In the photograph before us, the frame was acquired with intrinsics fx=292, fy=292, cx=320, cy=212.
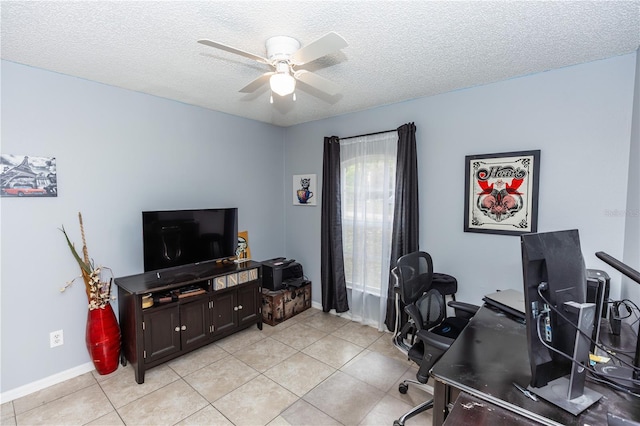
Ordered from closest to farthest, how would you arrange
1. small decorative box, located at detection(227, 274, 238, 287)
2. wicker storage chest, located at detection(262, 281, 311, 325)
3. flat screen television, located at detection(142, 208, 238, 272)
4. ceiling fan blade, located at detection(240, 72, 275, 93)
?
ceiling fan blade, located at detection(240, 72, 275, 93)
flat screen television, located at detection(142, 208, 238, 272)
small decorative box, located at detection(227, 274, 238, 287)
wicker storage chest, located at detection(262, 281, 311, 325)

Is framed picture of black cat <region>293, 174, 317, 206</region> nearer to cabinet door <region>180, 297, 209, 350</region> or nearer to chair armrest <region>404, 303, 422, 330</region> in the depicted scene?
cabinet door <region>180, 297, 209, 350</region>

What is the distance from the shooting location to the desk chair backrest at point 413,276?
1995mm

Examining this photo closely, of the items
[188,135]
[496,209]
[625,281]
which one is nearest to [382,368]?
[496,209]

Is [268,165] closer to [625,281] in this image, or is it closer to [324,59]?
[324,59]

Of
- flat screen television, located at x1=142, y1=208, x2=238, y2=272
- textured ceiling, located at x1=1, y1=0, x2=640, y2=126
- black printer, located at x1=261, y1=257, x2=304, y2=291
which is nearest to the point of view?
textured ceiling, located at x1=1, y1=0, x2=640, y2=126

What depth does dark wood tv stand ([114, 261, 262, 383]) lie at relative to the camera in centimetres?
243

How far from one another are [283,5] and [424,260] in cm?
195

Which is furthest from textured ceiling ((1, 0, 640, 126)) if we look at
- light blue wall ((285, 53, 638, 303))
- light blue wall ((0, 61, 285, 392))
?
light blue wall ((0, 61, 285, 392))

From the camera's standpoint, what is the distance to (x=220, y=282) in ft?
9.62

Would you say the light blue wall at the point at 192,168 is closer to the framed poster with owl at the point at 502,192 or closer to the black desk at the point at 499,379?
the framed poster with owl at the point at 502,192

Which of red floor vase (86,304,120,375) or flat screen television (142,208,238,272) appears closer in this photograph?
red floor vase (86,304,120,375)

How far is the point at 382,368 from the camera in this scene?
2.63 meters

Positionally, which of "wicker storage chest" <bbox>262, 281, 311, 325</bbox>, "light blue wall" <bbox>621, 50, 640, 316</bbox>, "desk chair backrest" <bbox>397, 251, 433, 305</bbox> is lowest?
"wicker storage chest" <bbox>262, 281, 311, 325</bbox>

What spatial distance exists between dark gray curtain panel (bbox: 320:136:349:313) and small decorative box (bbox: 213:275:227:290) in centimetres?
128
